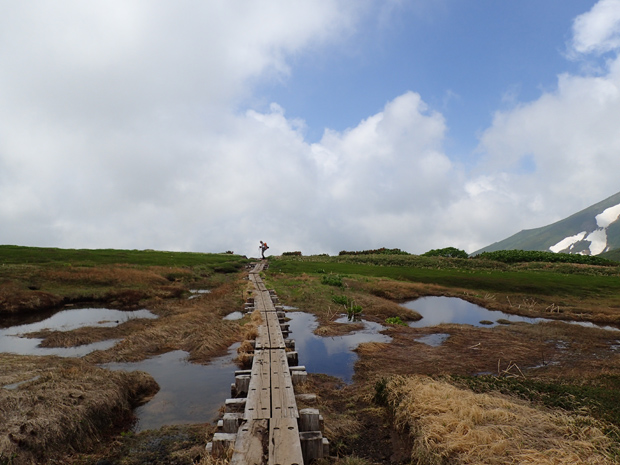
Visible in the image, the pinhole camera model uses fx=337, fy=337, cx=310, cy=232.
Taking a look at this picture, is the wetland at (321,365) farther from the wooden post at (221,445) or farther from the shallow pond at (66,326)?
the wooden post at (221,445)

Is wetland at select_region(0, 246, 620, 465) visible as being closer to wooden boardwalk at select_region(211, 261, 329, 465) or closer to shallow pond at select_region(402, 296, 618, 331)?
shallow pond at select_region(402, 296, 618, 331)

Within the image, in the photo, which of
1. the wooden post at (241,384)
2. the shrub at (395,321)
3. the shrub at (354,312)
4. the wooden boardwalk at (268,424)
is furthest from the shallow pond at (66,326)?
the shrub at (395,321)

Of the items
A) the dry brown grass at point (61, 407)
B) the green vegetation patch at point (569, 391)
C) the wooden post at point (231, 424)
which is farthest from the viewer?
the green vegetation patch at point (569, 391)

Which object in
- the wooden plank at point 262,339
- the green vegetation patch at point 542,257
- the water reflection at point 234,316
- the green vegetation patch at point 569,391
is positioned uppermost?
the green vegetation patch at point 542,257

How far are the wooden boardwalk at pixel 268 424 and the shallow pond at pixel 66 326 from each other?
11.7 metres

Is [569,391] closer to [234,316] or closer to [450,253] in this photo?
[234,316]

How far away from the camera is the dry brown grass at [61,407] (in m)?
8.20

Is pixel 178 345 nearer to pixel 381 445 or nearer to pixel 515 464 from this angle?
pixel 381 445

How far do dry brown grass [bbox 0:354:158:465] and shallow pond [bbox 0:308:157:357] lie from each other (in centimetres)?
474

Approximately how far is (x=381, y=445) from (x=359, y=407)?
8.27ft

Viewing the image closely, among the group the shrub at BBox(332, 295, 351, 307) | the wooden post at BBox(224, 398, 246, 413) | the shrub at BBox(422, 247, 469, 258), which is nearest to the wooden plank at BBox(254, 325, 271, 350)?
the wooden post at BBox(224, 398, 246, 413)

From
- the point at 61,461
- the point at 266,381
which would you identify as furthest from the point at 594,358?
the point at 61,461

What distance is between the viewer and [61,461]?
326 inches

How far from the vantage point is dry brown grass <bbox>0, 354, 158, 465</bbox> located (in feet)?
26.9
